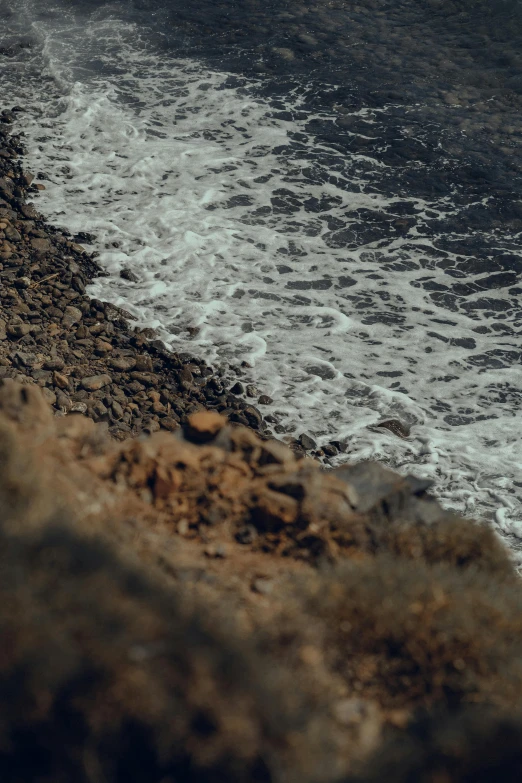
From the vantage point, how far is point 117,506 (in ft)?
15.2

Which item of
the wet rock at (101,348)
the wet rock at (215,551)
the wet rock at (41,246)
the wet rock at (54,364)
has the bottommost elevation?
the wet rock at (101,348)

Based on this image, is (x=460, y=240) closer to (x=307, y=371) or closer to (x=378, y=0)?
(x=307, y=371)

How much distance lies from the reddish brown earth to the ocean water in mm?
3864

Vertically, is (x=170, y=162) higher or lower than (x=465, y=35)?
lower

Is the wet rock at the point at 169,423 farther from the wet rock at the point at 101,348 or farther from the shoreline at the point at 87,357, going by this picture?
the wet rock at the point at 101,348

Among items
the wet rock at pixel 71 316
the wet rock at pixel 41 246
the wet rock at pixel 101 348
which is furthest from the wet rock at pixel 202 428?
the wet rock at pixel 41 246

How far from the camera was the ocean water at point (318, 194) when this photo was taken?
33.5ft

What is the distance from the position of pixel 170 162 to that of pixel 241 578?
12.3m

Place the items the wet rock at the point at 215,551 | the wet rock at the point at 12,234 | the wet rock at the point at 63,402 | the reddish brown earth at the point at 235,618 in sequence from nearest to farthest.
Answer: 1. the reddish brown earth at the point at 235,618
2. the wet rock at the point at 215,551
3. the wet rock at the point at 63,402
4. the wet rock at the point at 12,234

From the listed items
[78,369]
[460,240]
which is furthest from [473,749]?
[460,240]

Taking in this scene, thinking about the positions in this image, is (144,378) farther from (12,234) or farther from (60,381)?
(12,234)

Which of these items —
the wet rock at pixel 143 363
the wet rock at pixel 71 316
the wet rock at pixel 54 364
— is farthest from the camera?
the wet rock at pixel 71 316

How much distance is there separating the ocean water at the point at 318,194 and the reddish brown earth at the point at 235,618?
3864 mm

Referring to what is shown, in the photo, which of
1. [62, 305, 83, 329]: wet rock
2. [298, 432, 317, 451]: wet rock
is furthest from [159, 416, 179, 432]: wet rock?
[62, 305, 83, 329]: wet rock
